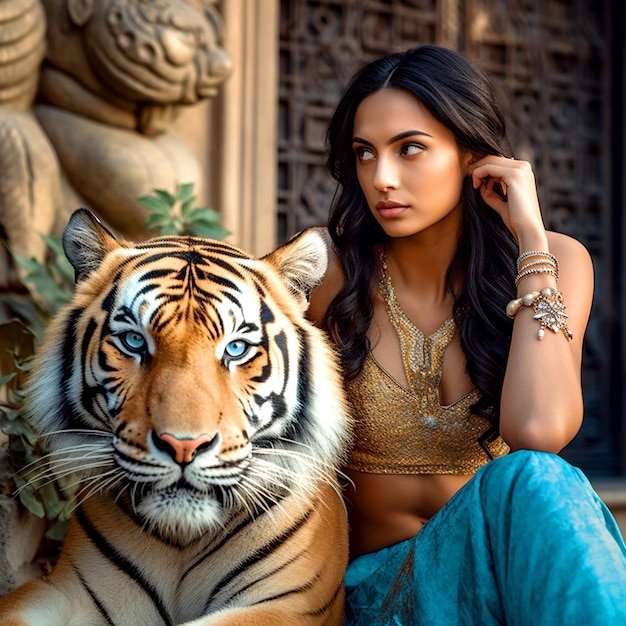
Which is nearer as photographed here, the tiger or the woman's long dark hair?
the tiger

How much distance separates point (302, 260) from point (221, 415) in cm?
40

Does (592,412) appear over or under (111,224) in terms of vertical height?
under

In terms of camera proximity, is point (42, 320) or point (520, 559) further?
point (42, 320)

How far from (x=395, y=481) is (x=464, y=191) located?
662 mm

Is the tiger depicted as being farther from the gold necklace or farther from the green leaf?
the green leaf

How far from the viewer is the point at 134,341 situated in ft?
5.21

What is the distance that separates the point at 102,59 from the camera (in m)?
3.22

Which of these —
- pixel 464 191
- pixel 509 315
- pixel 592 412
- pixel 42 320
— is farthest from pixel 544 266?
pixel 592 412

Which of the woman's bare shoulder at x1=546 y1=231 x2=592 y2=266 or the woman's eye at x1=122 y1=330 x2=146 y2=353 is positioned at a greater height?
the woman's bare shoulder at x1=546 y1=231 x2=592 y2=266

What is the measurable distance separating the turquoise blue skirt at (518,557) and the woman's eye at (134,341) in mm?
606

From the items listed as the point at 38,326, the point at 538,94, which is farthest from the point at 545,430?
the point at 538,94

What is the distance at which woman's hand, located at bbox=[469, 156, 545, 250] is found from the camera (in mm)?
2020

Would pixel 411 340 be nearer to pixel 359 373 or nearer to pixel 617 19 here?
pixel 359 373

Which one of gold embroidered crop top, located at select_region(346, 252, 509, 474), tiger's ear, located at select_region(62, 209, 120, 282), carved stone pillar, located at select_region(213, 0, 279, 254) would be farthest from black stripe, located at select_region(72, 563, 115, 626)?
carved stone pillar, located at select_region(213, 0, 279, 254)
